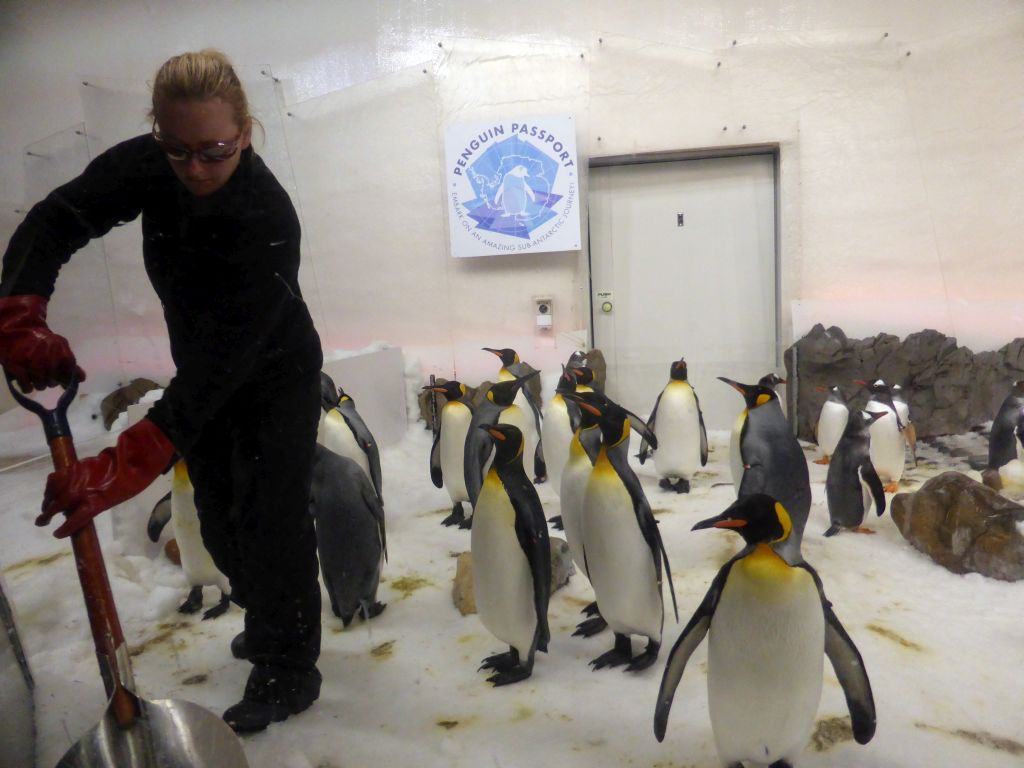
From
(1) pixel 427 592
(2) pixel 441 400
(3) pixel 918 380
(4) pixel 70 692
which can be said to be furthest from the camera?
(3) pixel 918 380

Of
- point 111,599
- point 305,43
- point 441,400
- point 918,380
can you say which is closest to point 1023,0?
point 918,380

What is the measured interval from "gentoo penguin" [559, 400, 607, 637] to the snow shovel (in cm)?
117

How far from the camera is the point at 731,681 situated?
4.02 ft

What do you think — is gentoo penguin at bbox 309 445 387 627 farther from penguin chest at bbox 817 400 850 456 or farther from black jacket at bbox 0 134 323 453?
penguin chest at bbox 817 400 850 456

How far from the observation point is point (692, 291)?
3.26 m

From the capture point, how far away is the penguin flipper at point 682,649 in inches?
48.5

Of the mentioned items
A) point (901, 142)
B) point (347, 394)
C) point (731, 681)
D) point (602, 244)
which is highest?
point (901, 142)

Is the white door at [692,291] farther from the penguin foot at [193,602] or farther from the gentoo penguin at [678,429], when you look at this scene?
the penguin foot at [193,602]

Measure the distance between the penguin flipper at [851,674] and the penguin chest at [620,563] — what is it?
0.52 m

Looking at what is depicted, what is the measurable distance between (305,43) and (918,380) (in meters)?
4.01

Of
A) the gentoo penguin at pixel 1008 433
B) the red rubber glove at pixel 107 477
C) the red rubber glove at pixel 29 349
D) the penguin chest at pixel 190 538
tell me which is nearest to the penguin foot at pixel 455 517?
the penguin chest at pixel 190 538

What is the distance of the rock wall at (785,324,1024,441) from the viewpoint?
3574 millimetres

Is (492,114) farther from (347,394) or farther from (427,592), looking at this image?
(427,592)

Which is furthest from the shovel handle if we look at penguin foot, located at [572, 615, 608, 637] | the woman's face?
penguin foot, located at [572, 615, 608, 637]
